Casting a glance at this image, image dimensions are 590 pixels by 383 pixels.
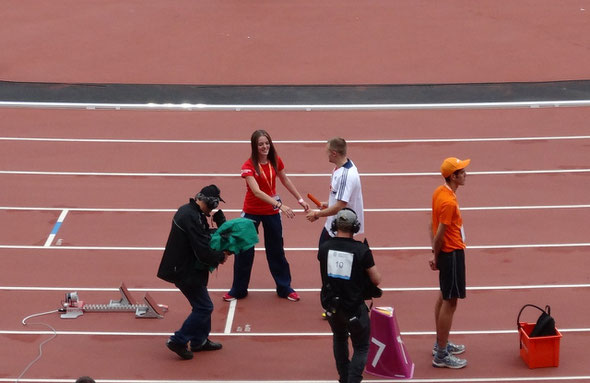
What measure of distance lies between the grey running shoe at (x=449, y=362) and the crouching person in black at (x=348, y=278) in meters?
1.21

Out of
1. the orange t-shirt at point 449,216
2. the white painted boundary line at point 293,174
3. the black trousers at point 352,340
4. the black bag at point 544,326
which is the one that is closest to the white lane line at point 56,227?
the white painted boundary line at point 293,174

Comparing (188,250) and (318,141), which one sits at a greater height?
(318,141)

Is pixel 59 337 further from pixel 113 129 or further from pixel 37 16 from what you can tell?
pixel 37 16

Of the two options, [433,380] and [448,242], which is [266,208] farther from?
[433,380]

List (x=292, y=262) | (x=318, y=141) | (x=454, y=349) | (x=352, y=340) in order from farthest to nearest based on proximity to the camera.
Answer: (x=318, y=141)
(x=292, y=262)
(x=454, y=349)
(x=352, y=340)

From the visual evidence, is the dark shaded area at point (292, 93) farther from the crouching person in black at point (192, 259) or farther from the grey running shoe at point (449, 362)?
the grey running shoe at point (449, 362)

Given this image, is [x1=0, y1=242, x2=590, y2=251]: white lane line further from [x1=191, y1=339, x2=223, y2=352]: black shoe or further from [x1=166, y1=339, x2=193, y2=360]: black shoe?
[x1=166, y1=339, x2=193, y2=360]: black shoe

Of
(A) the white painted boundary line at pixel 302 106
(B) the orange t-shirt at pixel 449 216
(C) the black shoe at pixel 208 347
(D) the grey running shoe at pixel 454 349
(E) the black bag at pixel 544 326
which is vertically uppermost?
(A) the white painted boundary line at pixel 302 106

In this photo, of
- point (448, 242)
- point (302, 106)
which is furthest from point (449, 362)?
point (302, 106)

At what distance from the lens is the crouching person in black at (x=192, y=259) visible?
908cm

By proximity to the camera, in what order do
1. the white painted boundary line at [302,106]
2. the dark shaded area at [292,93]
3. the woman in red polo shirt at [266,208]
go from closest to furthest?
the woman in red polo shirt at [266,208]
the white painted boundary line at [302,106]
the dark shaded area at [292,93]

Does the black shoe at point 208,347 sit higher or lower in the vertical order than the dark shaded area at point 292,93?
lower

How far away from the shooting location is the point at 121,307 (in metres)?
10.5

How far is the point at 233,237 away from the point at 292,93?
29.9 ft
